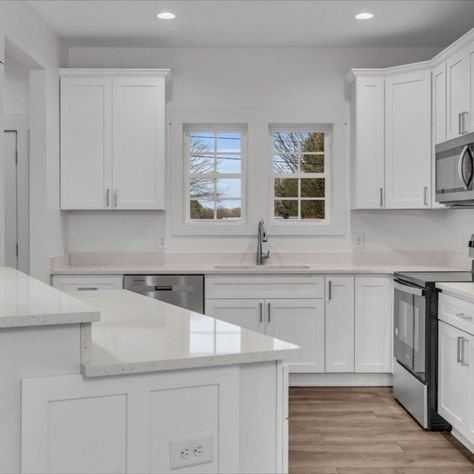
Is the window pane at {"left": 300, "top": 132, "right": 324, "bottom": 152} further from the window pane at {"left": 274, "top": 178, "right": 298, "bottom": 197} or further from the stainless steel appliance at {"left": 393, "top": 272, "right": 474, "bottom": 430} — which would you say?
the stainless steel appliance at {"left": 393, "top": 272, "right": 474, "bottom": 430}

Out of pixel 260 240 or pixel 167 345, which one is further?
pixel 260 240

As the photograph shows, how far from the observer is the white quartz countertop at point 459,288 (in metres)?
3.17

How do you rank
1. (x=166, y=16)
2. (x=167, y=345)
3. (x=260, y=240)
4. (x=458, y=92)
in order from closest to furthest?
(x=167, y=345)
(x=458, y=92)
(x=166, y=16)
(x=260, y=240)

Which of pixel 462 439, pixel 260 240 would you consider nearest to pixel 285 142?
pixel 260 240

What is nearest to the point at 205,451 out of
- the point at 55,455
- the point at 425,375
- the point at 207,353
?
the point at 207,353

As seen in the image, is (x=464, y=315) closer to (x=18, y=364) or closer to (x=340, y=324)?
(x=340, y=324)

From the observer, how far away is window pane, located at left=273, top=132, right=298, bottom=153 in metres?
5.21

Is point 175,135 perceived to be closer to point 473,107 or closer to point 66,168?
point 66,168

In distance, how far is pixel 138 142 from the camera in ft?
15.6

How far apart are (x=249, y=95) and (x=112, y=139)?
1187 millimetres

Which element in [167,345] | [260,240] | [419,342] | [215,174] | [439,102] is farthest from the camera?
[215,174]

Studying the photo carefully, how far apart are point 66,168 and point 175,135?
0.92 m

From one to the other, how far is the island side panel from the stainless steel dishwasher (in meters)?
2.97

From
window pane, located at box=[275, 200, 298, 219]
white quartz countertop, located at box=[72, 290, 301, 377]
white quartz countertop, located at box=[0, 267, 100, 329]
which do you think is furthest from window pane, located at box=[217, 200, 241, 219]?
white quartz countertop, located at box=[0, 267, 100, 329]
